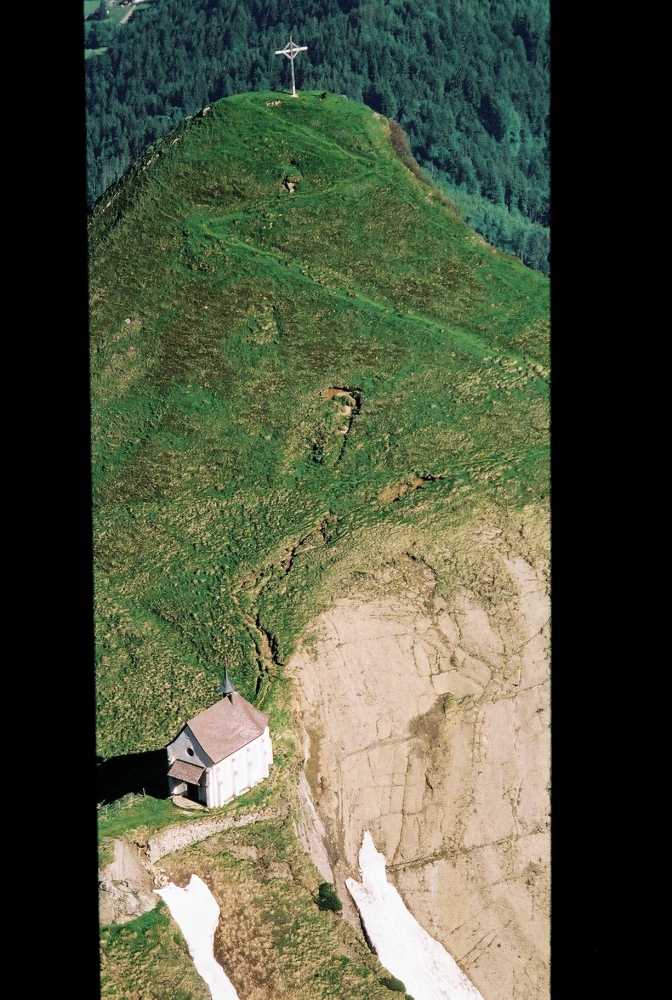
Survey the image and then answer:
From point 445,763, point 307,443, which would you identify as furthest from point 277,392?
point 445,763

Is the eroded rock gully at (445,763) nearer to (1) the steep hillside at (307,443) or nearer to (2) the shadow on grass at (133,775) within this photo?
(1) the steep hillside at (307,443)

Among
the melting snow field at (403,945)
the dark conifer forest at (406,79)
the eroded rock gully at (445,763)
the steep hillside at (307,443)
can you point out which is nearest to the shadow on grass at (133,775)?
the steep hillside at (307,443)

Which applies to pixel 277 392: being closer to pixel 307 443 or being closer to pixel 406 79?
pixel 307 443

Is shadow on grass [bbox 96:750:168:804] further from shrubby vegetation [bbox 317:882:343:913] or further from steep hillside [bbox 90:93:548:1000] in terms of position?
shrubby vegetation [bbox 317:882:343:913]

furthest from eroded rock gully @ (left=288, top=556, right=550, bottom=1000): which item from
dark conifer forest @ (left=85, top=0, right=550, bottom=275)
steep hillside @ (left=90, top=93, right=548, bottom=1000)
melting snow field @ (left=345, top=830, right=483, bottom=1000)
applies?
dark conifer forest @ (left=85, top=0, right=550, bottom=275)
